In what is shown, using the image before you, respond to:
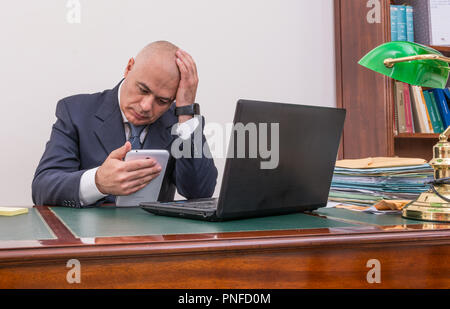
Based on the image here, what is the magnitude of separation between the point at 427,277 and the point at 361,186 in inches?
19.9

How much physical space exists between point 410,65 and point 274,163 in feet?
1.39

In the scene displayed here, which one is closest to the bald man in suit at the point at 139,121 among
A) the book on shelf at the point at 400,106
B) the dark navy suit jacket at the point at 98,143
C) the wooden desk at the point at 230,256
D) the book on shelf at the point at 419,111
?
the dark navy suit jacket at the point at 98,143

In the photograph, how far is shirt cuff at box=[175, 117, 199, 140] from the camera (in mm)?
1646

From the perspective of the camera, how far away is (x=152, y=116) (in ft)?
5.51

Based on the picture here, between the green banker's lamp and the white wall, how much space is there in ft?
4.67

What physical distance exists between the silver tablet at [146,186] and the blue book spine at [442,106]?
1752mm

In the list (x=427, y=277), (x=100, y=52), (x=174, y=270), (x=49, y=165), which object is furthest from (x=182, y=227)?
(x=100, y=52)

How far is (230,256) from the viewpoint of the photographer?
2.01ft

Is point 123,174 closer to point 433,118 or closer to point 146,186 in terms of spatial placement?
point 146,186

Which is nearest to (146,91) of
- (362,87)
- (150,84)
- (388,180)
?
(150,84)

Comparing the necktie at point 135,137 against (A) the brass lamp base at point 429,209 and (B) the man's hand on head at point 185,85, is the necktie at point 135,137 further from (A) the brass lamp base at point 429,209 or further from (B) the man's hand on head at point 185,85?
(A) the brass lamp base at point 429,209

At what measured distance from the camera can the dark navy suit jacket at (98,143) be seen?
155 cm

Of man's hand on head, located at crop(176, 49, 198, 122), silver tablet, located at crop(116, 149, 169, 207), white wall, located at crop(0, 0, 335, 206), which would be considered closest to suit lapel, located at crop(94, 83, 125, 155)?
man's hand on head, located at crop(176, 49, 198, 122)
